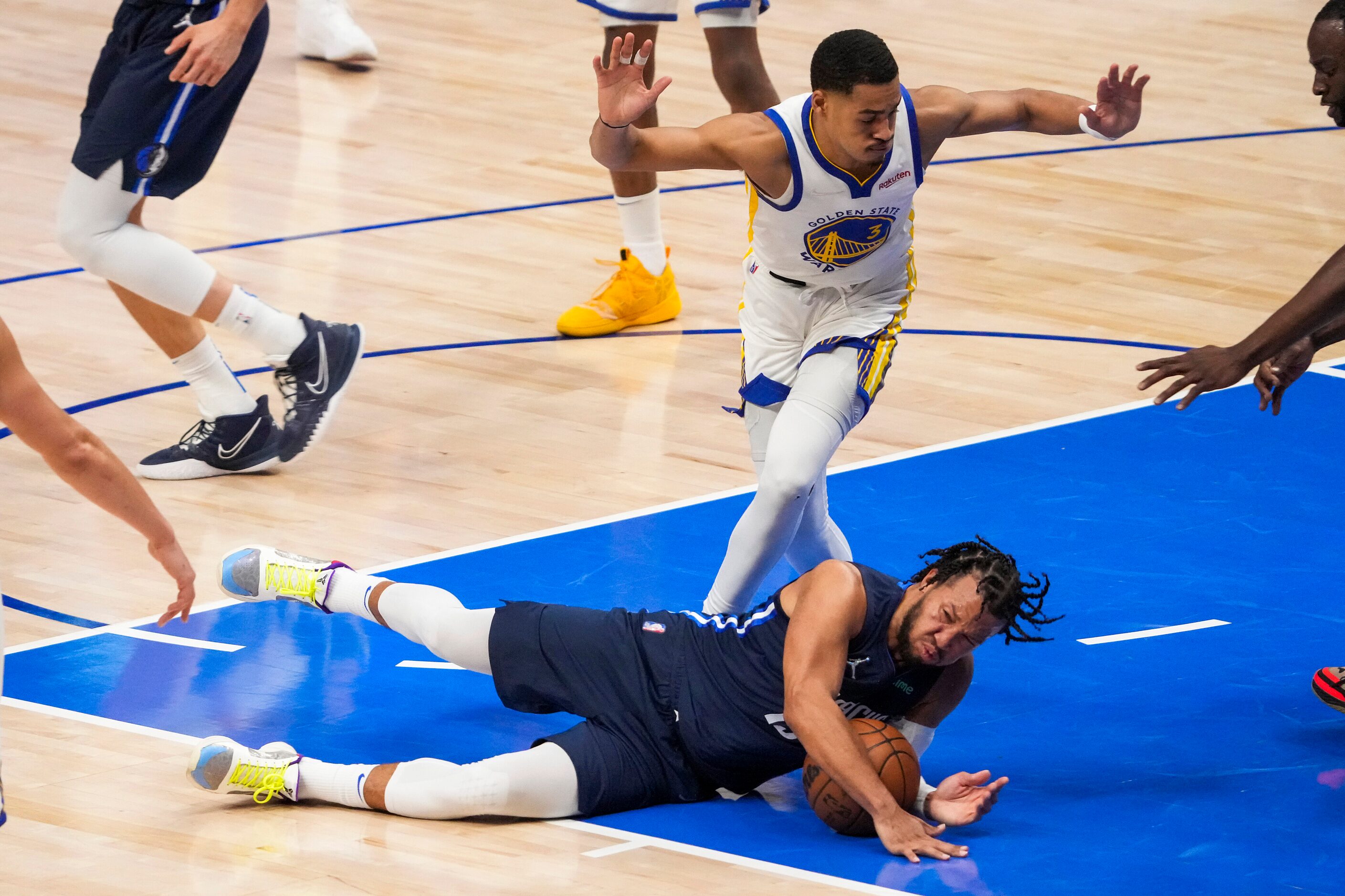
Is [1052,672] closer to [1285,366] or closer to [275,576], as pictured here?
[1285,366]

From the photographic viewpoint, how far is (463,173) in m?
10.0

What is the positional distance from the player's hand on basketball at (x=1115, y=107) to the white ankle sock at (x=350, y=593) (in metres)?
2.21

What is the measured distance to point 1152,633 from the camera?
5.37 meters

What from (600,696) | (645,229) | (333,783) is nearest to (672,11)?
(645,229)

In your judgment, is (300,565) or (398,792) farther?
(300,565)

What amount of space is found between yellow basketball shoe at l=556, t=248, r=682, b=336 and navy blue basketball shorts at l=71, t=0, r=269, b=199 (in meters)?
2.08

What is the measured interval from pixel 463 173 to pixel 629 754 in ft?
20.2

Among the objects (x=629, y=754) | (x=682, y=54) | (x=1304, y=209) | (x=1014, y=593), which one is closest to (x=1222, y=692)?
(x=1014, y=593)

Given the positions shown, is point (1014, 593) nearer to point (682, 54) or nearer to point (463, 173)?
point (463, 173)

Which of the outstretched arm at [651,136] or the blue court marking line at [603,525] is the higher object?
the outstretched arm at [651,136]

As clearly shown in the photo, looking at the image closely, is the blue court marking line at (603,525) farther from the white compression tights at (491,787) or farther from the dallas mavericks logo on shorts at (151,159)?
the dallas mavericks logo on shorts at (151,159)

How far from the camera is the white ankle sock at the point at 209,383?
21.0 ft

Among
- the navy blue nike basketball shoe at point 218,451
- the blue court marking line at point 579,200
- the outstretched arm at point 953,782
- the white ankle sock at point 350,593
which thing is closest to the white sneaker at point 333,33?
the blue court marking line at point 579,200

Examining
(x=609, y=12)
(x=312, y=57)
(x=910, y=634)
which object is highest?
(x=609, y=12)
